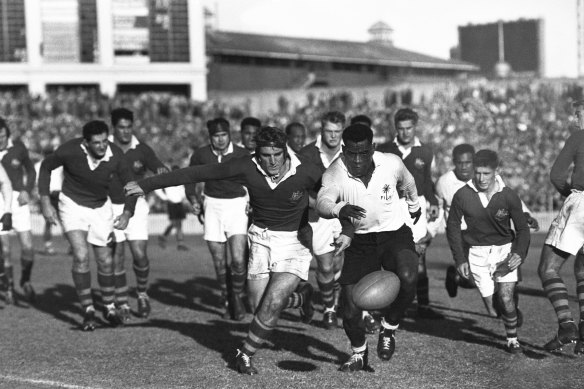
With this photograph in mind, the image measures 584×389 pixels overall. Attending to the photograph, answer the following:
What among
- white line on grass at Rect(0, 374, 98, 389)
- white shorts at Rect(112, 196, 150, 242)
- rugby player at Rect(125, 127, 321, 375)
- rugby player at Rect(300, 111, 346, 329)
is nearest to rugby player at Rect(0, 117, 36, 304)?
white shorts at Rect(112, 196, 150, 242)

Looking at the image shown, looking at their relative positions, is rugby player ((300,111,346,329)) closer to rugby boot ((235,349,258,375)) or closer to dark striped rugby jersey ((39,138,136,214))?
dark striped rugby jersey ((39,138,136,214))

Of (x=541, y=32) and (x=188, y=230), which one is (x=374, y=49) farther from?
(x=188, y=230)

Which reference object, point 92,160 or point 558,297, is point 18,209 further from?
point 558,297

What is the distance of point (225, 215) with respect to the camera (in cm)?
1133

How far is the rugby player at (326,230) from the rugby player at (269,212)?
194 centimetres

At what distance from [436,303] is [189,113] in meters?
28.4

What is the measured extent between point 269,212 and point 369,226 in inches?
34.5

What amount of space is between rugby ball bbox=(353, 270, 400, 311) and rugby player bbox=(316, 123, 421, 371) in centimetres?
12

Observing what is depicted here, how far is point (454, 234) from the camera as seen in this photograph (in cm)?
930

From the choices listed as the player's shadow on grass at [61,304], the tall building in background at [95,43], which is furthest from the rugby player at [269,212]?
the tall building in background at [95,43]

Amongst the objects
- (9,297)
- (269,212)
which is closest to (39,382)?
(269,212)

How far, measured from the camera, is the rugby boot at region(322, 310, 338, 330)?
34.2ft

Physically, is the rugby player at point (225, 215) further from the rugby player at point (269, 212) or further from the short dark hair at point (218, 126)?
the rugby player at point (269, 212)

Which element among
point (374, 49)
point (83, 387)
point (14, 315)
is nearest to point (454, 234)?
point (83, 387)
